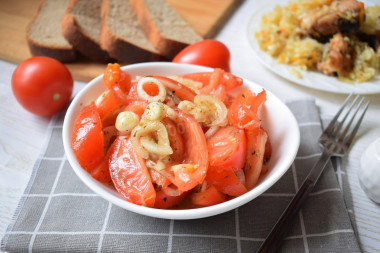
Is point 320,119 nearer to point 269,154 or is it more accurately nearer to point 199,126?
point 269,154

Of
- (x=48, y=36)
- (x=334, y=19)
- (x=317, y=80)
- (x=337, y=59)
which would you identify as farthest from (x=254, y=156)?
(x=48, y=36)

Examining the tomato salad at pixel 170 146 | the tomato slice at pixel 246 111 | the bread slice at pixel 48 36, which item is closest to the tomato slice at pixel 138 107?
the tomato salad at pixel 170 146

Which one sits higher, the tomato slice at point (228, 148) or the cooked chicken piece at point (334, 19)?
the cooked chicken piece at point (334, 19)

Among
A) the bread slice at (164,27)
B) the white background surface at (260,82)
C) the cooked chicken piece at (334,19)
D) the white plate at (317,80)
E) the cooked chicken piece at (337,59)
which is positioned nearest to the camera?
the white background surface at (260,82)

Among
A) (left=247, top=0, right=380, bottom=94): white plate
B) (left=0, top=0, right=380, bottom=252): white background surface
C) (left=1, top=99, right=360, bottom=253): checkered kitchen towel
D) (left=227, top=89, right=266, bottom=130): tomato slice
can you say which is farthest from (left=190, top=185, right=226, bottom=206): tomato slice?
(left=247, top=0, right=380, bottom=94): white plate

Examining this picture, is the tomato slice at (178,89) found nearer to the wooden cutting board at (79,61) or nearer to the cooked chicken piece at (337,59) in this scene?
the wooden cutting board at (79,61)

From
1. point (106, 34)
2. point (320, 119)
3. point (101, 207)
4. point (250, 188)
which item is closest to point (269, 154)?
point (250, 188)

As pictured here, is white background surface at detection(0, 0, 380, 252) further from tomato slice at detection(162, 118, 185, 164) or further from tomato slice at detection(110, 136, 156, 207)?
tomato slice at detection(162, 118, 185, 164)
